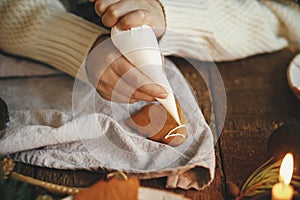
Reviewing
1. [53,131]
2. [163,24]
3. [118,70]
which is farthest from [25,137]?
[163,24]

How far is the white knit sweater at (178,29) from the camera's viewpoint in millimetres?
748

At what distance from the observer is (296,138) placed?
607mm

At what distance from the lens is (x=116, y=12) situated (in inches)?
24.7

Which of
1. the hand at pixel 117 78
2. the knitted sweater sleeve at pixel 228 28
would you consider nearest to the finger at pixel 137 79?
the hand at pixel 117 78

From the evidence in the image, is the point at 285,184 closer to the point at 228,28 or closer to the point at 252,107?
the point at 252,107

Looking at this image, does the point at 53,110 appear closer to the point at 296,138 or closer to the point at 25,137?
the point at 25,137

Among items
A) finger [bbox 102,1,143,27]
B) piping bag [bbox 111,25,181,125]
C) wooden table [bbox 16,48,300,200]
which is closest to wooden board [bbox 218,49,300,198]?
wooden table [bbox 16,48,300,200]

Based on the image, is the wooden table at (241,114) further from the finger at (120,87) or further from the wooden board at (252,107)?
the finger at (120,87)

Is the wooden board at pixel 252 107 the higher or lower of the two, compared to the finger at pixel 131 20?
lower

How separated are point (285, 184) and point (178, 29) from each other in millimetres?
317

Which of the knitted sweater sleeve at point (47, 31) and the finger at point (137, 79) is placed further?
the knitted sweater sleeve at point (47, 31)

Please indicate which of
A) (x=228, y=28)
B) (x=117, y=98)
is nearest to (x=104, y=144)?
(x=117, y=98)

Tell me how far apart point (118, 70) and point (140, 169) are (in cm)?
15

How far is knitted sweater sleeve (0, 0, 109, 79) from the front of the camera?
0.75 meters
